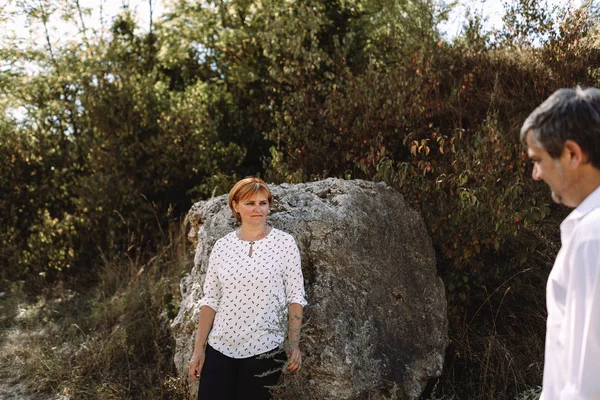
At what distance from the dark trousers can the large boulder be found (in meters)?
0.47

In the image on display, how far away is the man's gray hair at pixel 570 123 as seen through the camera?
1750 millimetres

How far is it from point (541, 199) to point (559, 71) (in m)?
1.80

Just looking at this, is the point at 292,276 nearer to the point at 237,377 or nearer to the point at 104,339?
the point at 237,377

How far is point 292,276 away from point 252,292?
0.26 metres

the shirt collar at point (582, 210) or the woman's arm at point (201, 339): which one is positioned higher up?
the shirt collar at point (582, 210)

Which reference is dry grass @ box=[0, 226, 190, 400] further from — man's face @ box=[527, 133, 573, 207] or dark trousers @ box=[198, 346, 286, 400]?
man's face @ box=[527, 133, 573, 207]

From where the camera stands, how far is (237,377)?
3646 millimetres

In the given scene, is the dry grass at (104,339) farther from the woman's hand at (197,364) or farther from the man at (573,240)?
the man at (573,240)

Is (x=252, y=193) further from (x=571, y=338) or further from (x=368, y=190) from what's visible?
(x=571, y=338)

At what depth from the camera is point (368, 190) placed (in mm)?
4949

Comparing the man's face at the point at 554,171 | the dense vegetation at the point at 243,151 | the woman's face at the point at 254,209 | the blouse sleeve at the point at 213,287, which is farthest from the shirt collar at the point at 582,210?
the dense vegetation at the point at 243,151

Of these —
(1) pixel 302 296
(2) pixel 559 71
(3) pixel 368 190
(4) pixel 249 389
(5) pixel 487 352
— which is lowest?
(5) pixel 487 352

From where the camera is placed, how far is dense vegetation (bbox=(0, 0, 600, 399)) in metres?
5.48

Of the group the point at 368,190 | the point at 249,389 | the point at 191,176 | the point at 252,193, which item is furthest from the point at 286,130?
the point at 249,389
